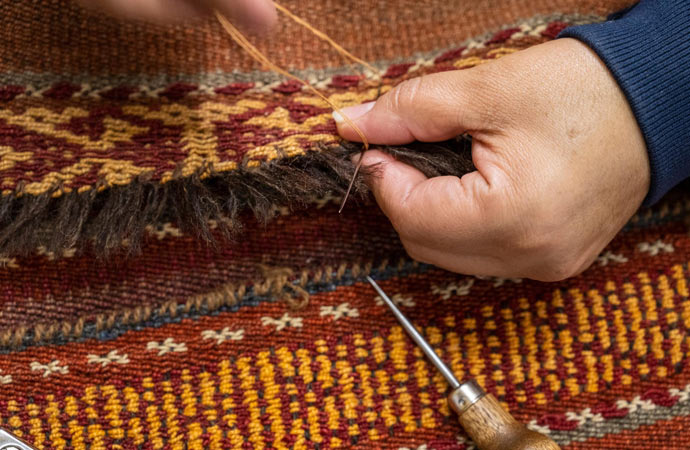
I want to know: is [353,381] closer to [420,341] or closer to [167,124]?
[420,341]

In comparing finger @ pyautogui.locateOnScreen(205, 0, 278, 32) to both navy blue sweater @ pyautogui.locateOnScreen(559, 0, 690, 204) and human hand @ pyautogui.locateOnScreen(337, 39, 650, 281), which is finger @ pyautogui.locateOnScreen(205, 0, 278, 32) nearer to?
human hand @ pyautogui.locateOnScreen(337, 39, 650, 281)

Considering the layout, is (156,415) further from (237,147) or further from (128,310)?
(237,147)

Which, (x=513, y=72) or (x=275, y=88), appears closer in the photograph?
(x=513, y=72)

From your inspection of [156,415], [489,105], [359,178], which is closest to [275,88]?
[359,178]

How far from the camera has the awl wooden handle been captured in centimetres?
70

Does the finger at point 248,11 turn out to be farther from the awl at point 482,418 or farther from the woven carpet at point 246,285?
the awl at point 482,418

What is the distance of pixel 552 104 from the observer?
0.65 m

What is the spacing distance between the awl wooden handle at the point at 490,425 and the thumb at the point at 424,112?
1.05 ft

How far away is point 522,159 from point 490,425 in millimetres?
322

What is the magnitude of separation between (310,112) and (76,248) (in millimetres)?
342

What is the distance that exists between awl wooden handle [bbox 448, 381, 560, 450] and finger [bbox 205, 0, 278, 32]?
491 millimetres

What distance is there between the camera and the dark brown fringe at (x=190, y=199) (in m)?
0.71

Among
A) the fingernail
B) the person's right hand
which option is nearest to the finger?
the person's right hand

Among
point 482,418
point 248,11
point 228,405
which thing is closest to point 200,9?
point 248,11
